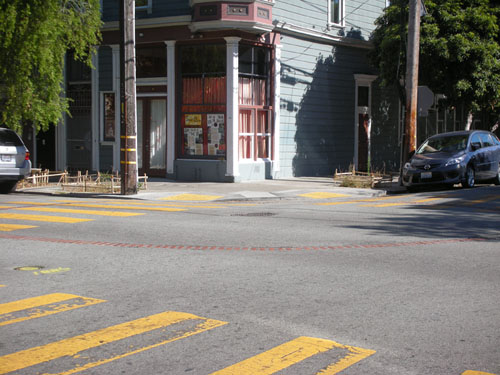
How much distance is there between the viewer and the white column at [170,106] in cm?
2308

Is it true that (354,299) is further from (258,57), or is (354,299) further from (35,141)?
(35,141)

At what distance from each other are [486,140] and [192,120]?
375 inches

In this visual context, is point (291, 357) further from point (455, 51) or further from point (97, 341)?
point (455, 51)

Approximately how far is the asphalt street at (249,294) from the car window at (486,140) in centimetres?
861

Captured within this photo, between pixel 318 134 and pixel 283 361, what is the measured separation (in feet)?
71.1

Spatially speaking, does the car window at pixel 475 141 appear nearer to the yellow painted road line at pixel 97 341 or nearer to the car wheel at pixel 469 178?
the car wheel at pixel 469 178

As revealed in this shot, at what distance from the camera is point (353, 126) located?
28000 mm

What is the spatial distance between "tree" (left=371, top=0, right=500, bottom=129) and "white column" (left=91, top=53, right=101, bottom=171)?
414 inches

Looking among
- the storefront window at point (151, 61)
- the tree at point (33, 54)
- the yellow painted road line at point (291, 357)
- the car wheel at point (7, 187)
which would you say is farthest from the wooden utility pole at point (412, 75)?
the yellow painted road line at point (291, 357)

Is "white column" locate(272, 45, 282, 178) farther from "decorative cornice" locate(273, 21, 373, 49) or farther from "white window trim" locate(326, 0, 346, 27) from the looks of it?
"white window trim" locate(326, 0, 346, 27)

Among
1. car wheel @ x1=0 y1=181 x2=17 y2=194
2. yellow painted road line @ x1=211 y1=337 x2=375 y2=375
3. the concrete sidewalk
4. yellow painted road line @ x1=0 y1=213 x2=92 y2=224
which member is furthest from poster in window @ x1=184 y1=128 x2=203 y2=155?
yellow painted road line @ x1=211 y1=337 x2=375 y2=375

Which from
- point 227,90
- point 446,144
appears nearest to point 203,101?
point 227,90

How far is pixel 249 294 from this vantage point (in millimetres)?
6852

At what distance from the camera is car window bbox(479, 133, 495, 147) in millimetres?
21109
